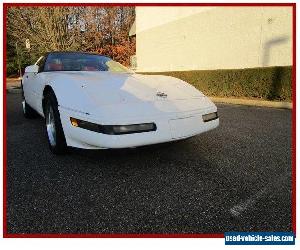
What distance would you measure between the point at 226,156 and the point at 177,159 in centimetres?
57

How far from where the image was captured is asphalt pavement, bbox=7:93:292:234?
2105mm

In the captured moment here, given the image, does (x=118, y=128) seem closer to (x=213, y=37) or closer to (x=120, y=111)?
(x=120, y=111)

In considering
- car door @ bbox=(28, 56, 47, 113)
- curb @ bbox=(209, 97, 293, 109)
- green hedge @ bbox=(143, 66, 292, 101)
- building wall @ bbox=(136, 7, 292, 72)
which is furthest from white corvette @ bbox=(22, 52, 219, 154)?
building wall @ bbox=(136, 7, 292, 72)

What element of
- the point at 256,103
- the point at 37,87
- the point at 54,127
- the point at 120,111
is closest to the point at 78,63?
the point at 37,87

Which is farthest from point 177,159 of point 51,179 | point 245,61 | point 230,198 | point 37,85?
point 245,61

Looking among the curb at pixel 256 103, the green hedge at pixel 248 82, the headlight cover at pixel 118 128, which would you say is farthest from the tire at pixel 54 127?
the green hedge at pixel 248 82

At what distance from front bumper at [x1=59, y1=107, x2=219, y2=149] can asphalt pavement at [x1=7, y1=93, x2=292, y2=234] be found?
0.31m

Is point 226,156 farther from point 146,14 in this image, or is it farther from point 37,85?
point 146,14

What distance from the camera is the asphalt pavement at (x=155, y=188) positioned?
2105 millimetres

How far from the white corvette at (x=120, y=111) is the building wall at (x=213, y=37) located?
311 inches

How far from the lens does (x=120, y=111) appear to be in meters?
2.71

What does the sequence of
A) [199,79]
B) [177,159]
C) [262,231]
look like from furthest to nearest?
[199,79]
[177,159]
[262,231]

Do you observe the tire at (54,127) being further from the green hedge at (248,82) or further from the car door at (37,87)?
the green hedge at (248,82)

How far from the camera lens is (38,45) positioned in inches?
930
